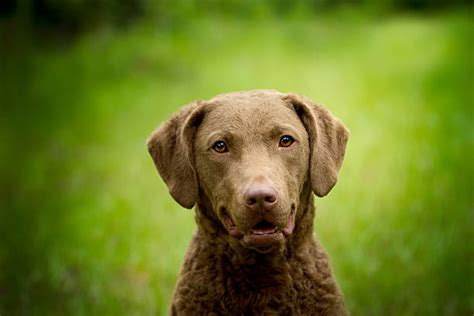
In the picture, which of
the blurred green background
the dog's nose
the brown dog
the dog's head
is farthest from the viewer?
the blurred green background

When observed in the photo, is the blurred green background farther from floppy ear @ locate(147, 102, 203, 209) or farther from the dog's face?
the dog's face

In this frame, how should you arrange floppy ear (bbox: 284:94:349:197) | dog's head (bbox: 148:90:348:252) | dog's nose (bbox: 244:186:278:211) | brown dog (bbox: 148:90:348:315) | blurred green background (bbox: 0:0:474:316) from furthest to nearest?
1. blurred green background (bbox: 0:0:474:316)
2. floppy ear (bbox: 284:94:349:197)
3. brown dog (bbox: 148:90:348:315)
4. dog's head (bbox: 148:90:348:252)
5. dog's nose (bbox: 244:186:278:211)

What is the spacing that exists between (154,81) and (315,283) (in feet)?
40.8

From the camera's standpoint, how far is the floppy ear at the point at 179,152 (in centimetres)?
496

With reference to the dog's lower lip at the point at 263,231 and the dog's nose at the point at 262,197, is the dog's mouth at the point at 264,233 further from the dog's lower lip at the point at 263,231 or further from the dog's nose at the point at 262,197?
the dog's nose at the point at 262,197

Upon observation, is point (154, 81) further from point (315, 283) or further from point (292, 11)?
point (315, 283)

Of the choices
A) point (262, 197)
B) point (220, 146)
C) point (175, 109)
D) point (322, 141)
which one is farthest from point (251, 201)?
point (175, 109)

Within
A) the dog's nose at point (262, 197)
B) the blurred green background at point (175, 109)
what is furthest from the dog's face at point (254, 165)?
the blurred green background at point (175, 109)

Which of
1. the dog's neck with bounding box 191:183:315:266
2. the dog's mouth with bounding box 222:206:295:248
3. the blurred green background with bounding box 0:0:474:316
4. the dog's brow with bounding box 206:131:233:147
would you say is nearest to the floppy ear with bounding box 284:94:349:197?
the dog's neck with bounding box 191:183:315:266

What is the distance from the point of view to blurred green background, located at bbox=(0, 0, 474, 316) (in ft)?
25.8

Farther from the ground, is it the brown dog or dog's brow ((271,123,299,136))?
dog's brow ((271,123,299,136))

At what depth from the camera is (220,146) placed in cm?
486

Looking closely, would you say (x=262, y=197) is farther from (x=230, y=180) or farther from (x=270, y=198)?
(x=230, y=180)

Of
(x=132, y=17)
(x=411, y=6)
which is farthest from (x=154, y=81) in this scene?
(x=411, y=6)
